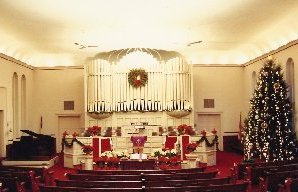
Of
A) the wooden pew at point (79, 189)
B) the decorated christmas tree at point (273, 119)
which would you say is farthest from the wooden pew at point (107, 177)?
the decorated christmas tree at point (273, 119)

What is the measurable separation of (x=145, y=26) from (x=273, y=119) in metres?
4.86

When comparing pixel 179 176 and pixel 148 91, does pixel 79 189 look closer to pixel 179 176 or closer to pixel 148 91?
pixel 179 176

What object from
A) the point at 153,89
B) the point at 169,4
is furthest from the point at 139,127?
the point at 169,4

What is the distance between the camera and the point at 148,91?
1830 cm

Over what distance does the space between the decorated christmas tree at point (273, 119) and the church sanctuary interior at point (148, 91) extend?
0.03 metres

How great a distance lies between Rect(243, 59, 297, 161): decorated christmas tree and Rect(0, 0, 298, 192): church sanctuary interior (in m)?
0.03

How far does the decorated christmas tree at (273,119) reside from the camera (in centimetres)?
1310

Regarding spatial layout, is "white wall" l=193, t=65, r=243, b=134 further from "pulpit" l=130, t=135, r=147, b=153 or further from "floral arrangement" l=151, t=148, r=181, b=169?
"floral arrangement" l=151, t=148, r=181, b=169

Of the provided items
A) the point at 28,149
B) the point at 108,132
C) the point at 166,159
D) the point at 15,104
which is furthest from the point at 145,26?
the point at 15,104

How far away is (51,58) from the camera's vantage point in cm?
2008

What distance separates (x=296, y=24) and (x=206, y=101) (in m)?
7.63

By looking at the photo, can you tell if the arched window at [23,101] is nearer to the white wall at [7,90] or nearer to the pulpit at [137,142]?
the white wall at [7,90]

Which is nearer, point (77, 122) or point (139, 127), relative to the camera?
point (139, 127)

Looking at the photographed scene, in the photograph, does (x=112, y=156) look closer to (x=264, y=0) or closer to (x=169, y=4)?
(x=169, y=4)
